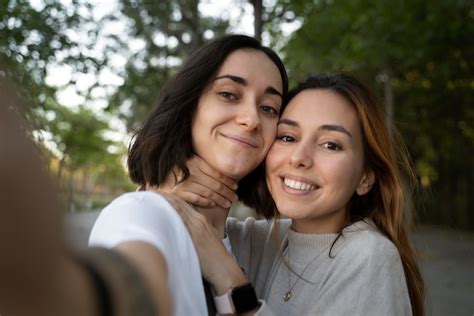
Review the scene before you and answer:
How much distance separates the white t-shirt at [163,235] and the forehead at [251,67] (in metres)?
0.88

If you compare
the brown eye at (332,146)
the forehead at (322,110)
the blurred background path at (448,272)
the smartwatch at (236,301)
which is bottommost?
the blurred background path at (448,272)

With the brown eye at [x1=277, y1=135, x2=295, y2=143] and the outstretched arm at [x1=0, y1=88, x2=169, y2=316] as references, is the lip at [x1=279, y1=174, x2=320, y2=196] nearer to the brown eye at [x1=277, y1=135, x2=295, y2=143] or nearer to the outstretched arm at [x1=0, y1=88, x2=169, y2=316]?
the brown eye at [x1=277, y1=135, x2=295, y2=143]

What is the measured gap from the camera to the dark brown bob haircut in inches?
90.3

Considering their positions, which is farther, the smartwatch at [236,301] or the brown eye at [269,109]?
the brown eye at [269,109]

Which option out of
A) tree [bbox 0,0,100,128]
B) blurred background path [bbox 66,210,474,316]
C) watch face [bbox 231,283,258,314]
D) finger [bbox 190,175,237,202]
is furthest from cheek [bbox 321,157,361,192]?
tree [bbox 0,0,100,128]

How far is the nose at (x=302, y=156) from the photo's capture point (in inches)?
88.6

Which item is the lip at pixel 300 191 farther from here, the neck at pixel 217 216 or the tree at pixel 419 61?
the tree at pixel 419 61

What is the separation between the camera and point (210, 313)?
1773 mm

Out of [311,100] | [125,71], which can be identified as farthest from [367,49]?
[311,100]

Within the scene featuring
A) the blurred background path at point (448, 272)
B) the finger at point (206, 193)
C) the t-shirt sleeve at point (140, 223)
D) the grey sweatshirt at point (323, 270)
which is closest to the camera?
the t-shirt sleeve at point (140, 223)

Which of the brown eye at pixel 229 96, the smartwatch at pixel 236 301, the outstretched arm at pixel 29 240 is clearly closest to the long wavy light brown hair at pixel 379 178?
the brown eye at pixel 229 96

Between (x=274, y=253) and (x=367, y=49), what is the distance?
23.3 feet

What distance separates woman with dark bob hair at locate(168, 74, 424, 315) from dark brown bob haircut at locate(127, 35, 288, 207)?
136 mm

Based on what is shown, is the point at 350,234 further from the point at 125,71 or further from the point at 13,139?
the point at 125,71
